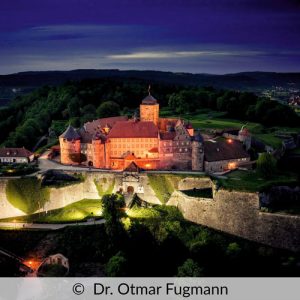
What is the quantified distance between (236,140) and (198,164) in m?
6.42

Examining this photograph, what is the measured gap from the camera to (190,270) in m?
27.8

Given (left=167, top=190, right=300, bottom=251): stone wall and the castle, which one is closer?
(left=167, top=190, right=300, bottom=251): stone wall

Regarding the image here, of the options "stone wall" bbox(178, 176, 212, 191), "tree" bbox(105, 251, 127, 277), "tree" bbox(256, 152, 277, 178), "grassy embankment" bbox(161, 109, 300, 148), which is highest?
"grassy embankment" bbox(161, 109, 300, 148)

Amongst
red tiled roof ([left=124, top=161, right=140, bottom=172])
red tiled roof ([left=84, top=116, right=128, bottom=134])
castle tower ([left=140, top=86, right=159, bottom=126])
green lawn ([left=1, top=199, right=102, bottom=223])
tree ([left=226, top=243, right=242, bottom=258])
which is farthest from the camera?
castle tower ([left=140, top=86, right=159, bottom=126])

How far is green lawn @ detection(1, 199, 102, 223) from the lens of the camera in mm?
36875

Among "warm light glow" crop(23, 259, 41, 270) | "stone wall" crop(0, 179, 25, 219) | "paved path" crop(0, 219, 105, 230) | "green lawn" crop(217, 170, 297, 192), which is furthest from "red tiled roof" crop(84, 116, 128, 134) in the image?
"warm light glow" crop(23, 259, 41, 270)

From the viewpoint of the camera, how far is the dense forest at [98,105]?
5706 cm

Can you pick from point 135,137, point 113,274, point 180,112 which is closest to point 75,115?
point 180,112

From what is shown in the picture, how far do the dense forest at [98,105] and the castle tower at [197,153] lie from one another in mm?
19640

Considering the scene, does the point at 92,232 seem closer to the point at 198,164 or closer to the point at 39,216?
the point at 39,216

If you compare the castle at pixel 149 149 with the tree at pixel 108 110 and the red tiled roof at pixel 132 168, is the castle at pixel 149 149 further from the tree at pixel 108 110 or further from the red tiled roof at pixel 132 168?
the tree at pixel 108 110

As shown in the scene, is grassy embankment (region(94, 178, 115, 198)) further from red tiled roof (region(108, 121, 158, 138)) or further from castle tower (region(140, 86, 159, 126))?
castle tower (region(140, 86, 159, 126))

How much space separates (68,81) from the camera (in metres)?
87.2

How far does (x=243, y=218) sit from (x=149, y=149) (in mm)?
11504
